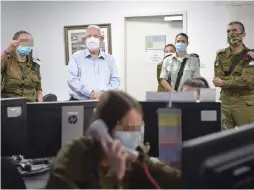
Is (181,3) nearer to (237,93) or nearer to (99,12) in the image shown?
(99,12)

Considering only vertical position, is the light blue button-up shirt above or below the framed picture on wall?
below

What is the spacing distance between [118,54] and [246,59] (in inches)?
94.7

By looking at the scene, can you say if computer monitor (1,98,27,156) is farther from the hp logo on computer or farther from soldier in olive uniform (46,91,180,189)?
soldier in olive uniform (46,91,180,189)

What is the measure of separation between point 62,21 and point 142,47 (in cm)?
125

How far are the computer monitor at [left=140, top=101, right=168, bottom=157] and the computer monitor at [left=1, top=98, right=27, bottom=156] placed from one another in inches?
25.4

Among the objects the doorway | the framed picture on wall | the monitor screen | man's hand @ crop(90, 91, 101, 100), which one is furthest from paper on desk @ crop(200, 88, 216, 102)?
the framed picture on wall

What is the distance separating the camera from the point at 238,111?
150 inches

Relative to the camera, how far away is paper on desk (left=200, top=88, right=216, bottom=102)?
2102mm

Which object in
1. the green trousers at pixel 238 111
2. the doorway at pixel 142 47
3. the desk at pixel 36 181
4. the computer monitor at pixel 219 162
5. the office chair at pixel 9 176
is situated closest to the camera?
the computer monitor at pixel 219 162

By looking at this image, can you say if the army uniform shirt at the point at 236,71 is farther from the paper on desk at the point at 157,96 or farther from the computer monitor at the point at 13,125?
the computer monitor at the point at 13,125

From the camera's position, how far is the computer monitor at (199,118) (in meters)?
2.11

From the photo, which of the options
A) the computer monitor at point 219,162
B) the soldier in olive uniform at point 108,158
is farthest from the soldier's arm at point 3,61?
the computer monitor at point 219,162

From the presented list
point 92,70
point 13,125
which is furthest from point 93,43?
point 13,125

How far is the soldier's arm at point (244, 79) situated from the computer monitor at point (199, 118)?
1717mm
